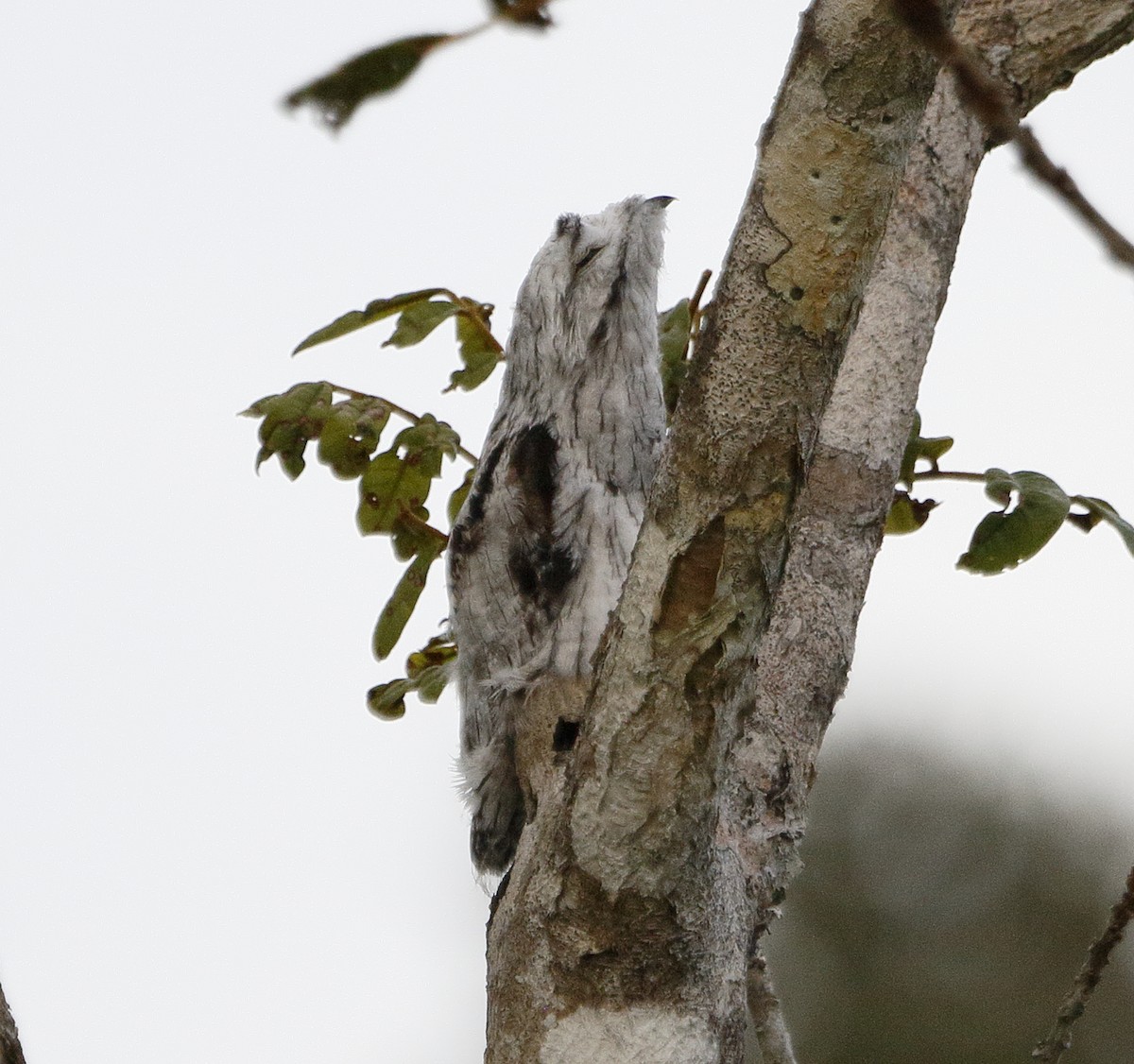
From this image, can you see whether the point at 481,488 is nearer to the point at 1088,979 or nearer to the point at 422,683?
the point at 422,683

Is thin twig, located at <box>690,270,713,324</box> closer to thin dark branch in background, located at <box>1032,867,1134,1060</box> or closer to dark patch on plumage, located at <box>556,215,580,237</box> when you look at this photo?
dark patch on plumage, located at <box>556,215,580,237</box>

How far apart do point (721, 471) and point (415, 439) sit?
43.2 inches

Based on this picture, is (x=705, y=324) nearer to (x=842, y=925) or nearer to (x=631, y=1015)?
(x=631, y=1015)

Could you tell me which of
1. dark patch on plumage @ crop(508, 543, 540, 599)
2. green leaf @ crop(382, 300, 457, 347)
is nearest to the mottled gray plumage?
dark patch on plumage @ crop(508, 543, 540, 599)

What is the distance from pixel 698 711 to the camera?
5.09 ft

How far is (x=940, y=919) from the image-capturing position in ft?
19.2

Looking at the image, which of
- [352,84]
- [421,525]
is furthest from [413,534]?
[352,84]

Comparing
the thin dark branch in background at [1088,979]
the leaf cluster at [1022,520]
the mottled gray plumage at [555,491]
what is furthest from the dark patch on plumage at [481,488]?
the thin dark branch in background at [1088,979]

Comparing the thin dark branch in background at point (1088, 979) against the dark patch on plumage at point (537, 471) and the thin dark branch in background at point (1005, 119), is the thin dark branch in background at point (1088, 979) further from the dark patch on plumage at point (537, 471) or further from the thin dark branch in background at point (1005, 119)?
the thin dark branch in background at point (1005, 119)

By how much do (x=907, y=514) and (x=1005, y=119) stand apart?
2.24 metres

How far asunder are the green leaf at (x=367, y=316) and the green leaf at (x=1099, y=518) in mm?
1313

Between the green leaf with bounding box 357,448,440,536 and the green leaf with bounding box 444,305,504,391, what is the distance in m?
0.30

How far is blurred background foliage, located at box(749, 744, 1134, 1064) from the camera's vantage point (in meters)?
5.46

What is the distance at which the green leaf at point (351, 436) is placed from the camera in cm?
250
